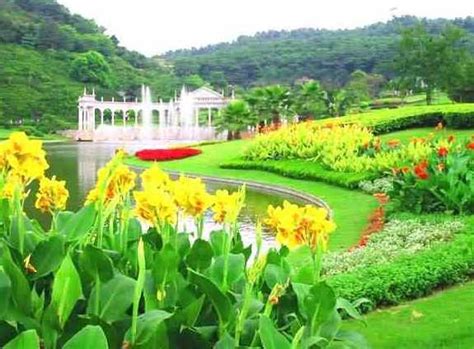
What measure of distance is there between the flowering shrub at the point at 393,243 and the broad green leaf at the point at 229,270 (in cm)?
371

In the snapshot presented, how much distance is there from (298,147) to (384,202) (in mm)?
6782

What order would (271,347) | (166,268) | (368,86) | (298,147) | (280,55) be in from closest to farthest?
(271,347) → (166,268) → (298,147) → (368,86) → (280,55)

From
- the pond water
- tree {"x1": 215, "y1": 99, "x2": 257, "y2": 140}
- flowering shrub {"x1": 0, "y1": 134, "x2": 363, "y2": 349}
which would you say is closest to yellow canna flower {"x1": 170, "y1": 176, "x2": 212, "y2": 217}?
flowering shrub {"x1": 0, "y1": 134, "x2": 363, "y2": 349}

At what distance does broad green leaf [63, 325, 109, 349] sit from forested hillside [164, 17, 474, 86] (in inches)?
→ 2456

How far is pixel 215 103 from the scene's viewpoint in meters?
53.4

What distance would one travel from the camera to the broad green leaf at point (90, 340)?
1.51 meters

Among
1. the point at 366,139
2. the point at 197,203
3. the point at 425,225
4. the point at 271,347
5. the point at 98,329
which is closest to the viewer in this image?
the point at 98,329

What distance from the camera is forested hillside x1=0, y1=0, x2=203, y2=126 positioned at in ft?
192

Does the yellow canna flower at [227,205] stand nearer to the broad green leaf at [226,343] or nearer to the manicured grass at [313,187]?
the broad green leaf at [226,343]

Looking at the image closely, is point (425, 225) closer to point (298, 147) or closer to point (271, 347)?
point (271, 347)

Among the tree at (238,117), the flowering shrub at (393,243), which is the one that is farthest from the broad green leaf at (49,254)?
the tree at (238,117)

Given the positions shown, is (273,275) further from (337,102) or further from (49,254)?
(337,102)

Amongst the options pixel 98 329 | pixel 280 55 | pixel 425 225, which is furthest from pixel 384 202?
pixel 280 55

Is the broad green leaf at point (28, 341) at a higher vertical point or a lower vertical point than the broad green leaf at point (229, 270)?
higher
